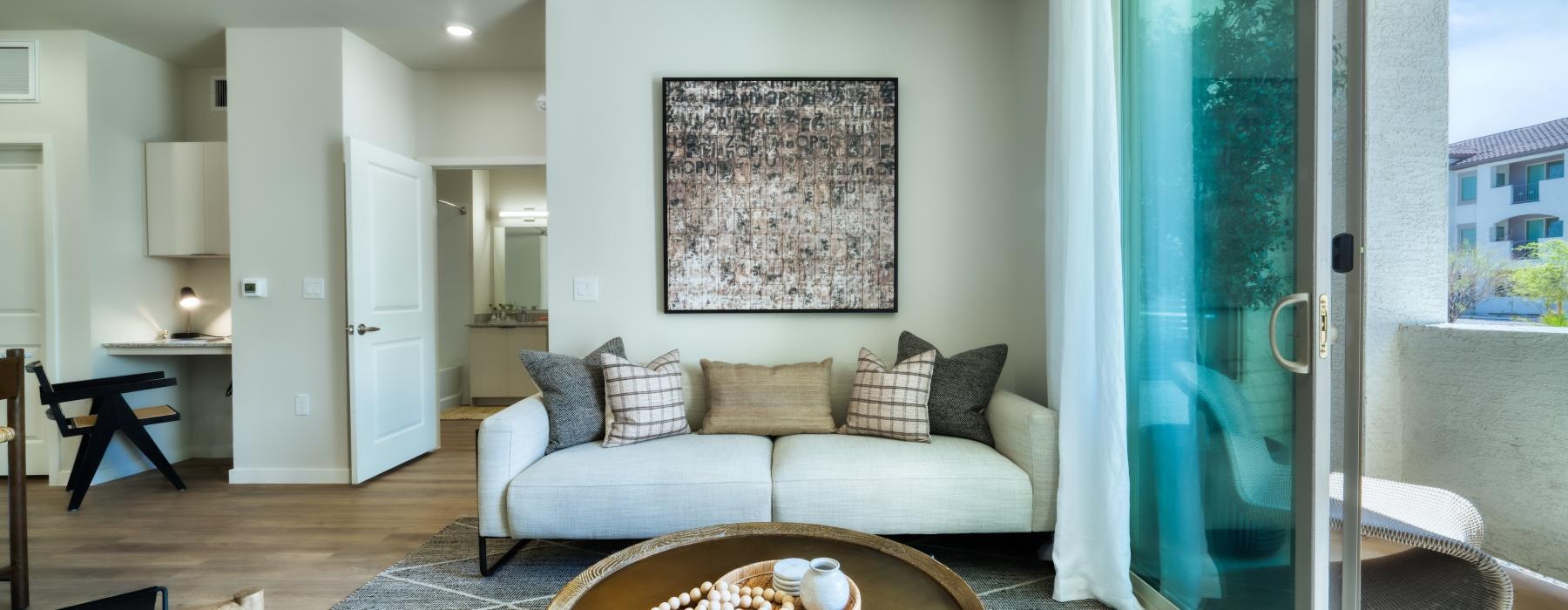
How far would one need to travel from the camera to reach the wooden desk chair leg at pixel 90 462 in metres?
3.01

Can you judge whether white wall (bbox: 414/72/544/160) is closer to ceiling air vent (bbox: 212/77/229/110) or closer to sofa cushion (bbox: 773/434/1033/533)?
ceiling air vent (bbox: 212/77/229/110)

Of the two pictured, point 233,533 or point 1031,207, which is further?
point 1031,207

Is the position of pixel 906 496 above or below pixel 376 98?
below

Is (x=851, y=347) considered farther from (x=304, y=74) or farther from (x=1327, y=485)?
(x=304, y=74)

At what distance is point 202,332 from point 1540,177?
5.67 metres

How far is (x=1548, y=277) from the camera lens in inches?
44.5

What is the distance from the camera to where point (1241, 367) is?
157cm

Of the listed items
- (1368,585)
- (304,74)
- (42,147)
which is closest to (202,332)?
(42,147)

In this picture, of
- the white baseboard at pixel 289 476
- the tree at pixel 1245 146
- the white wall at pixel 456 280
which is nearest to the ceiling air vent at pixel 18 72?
the white baseboard at pixel 289 476

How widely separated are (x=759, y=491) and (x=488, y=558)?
110 cm

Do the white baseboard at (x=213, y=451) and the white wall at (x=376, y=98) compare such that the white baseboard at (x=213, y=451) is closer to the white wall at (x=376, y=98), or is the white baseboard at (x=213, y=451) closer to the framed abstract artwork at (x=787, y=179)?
the white wall at (x=376, y=98)

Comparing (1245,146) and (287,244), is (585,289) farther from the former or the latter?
(1245,146)

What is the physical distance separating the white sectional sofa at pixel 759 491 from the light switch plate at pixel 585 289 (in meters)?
0.88

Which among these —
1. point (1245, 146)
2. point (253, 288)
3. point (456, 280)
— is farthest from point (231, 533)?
point (1245, 146)
